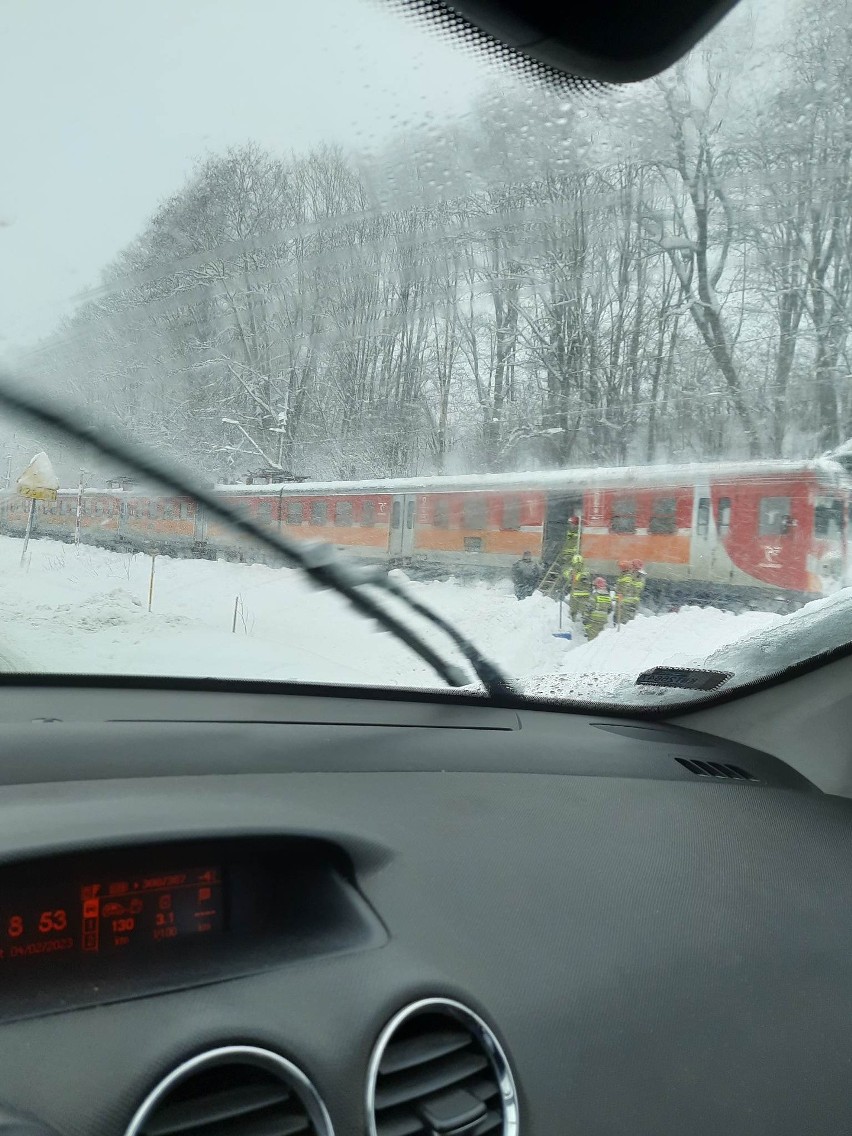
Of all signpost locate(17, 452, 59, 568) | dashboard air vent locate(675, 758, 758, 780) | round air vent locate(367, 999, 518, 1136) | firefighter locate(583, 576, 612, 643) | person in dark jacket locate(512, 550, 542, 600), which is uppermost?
signpost locate(17, 452, 59, 568)

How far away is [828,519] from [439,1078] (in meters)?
2.27

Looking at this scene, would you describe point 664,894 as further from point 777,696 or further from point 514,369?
point 514,369

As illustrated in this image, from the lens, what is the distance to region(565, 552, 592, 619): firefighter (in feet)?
10.9

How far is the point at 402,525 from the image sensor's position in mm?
2994

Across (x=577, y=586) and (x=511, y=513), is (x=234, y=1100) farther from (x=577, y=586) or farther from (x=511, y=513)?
(x=577, y=586)

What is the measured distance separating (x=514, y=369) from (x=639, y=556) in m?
0.86

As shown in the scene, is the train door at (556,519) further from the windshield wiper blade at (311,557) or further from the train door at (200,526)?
the train door at (200,526)

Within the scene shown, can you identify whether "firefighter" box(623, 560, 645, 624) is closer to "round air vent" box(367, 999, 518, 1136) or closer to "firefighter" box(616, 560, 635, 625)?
"firefighter" box(616, 560, 635, 625)

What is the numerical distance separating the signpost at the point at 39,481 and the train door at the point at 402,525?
1022 mm

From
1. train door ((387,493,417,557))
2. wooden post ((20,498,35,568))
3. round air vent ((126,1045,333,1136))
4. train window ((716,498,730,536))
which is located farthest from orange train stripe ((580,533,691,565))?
round air vent ((126,1045,333,1136))

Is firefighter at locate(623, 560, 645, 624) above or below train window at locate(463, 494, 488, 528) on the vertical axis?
below

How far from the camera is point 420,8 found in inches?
74.6

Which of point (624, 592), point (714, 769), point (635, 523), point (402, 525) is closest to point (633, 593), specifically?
point (624, 592)

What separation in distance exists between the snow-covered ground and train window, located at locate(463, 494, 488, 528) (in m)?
0.21
